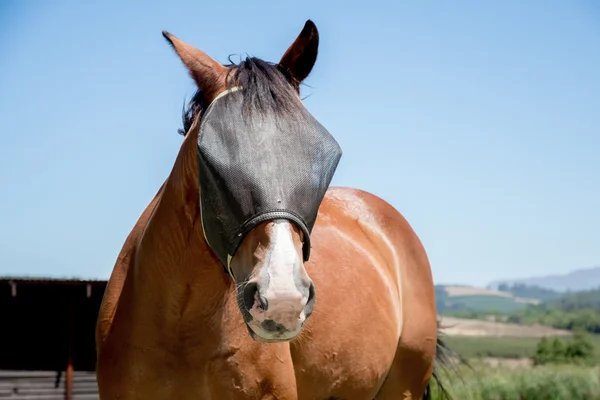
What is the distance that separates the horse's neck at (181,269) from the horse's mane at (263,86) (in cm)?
36

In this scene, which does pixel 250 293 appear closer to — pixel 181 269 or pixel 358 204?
pixel 181 269

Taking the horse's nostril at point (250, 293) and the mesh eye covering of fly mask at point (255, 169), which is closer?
the horse's nostril at point (250, 293)

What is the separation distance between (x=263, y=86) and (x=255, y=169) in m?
0.40

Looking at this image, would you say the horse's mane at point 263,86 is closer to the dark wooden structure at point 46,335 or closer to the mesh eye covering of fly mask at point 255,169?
the mesh eye covering of fly mask at point 255,169

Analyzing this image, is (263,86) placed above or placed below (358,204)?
above

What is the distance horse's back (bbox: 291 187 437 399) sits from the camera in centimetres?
393

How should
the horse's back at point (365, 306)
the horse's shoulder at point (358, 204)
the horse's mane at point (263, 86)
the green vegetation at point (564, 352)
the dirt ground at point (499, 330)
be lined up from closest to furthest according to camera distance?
the horse's mane at point (263, 86), the horse's back at point (365, 306), the horse's shoulder at point (358, 204), the green vegetation at point (564, 352), the dirt ground at point (499, 330)

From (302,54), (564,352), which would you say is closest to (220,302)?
(302,54)

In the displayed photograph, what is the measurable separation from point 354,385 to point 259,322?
1871 millimetres

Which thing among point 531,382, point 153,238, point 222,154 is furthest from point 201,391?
point 531,382

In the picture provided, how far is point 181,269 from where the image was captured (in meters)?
3.12

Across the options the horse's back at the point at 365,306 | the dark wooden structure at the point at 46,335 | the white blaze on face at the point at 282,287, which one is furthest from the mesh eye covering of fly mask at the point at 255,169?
the dark wooden structure at the point at 46,335

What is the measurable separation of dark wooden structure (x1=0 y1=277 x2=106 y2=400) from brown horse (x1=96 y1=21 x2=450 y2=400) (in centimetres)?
884

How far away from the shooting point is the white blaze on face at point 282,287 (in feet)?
7.94
